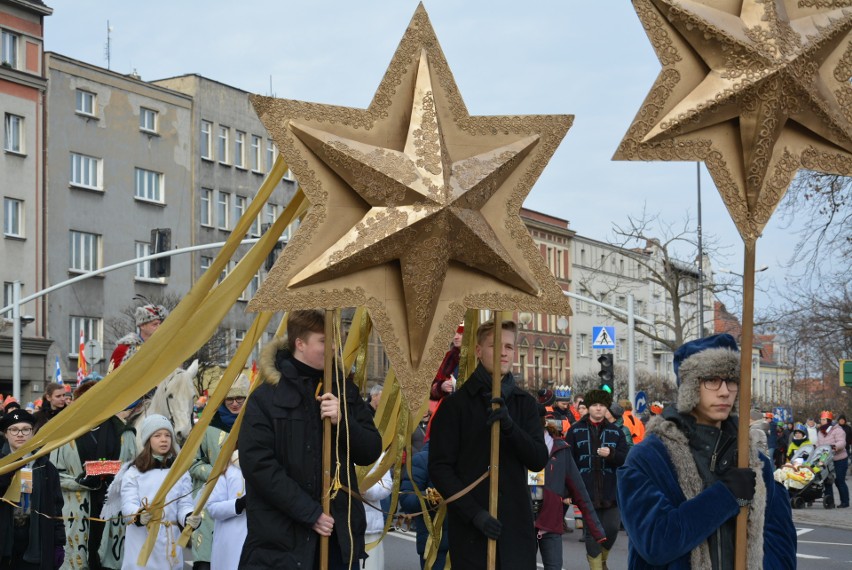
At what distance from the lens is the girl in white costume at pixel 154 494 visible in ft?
31.2

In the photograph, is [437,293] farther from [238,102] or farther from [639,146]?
[238,102]

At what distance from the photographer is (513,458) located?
7.58m

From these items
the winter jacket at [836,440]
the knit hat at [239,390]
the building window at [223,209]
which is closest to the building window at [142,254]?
the building window at [223,209]

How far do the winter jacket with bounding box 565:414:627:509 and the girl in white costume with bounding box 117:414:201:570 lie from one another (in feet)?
19.7

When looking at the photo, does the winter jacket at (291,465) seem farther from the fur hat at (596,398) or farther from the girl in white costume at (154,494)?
A: the fur hat at (596,398)

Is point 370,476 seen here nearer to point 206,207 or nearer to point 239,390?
point 239,390

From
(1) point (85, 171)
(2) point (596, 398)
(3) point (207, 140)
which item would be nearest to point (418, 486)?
(2) point (596, 398)

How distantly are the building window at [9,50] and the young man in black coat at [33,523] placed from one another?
39.1 m

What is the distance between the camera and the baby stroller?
84.1 ft

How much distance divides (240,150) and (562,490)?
166ft

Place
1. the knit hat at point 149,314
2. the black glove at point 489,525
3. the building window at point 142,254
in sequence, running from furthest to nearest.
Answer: the building window at point 142,254 < the knit hat at point 149,314 < the black glove at point 489,525

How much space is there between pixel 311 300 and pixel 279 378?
0.42 meters

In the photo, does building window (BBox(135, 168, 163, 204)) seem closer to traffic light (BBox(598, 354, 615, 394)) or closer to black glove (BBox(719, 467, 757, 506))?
traffic light (BBox(598, 354, 615, 394))

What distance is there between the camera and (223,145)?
6012 cm
